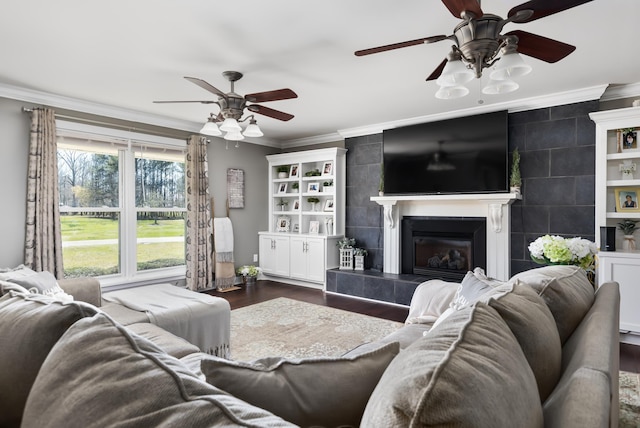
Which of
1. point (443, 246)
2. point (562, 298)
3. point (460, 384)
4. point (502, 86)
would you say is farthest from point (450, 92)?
point (443, 246)

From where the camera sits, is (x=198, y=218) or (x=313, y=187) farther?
(x=313, y=187)

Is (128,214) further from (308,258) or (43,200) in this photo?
(308,258)

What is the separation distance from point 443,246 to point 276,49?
3441mm

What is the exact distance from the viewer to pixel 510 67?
1.98 m

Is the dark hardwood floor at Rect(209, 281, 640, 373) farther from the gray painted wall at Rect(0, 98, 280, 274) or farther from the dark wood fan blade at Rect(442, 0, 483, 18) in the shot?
the dark wood fan blade at Rect(442, 0, 483, 18)

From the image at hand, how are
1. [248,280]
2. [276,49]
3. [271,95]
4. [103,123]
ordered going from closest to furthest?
[276,49] → [271,95] → [103,123] → [248,280]

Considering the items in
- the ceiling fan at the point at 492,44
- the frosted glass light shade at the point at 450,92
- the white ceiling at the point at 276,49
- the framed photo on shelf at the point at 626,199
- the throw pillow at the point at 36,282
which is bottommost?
the throw pillow at the point at 36,282

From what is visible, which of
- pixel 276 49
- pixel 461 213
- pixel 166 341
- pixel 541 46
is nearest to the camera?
pixel 166 341

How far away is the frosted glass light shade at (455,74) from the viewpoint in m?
2.01

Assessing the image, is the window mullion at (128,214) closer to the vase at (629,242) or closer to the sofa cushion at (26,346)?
the sofa cushion at (26,346)

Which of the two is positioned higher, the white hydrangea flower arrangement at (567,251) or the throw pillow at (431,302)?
the white hydrangea flower arrangement at (567,251)

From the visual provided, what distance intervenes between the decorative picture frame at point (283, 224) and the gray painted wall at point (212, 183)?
27cm

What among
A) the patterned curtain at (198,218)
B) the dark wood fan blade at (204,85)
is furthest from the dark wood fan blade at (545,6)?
the patterned curtain at (198,218)

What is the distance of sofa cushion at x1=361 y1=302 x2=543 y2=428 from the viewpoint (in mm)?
504
